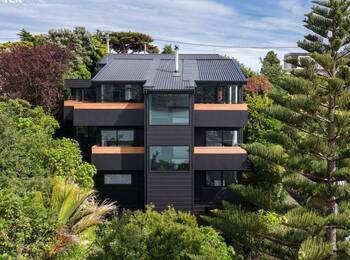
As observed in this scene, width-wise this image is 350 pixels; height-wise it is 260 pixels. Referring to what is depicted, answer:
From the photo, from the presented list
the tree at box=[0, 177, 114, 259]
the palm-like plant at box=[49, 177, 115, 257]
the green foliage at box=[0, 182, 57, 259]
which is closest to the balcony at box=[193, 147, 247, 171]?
the tree at box=[0, 177, 114, 259]

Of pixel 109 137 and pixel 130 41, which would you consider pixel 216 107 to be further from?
pixel 130 41

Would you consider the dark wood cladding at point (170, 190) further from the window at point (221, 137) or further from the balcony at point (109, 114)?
the balcony at point (109, 114)

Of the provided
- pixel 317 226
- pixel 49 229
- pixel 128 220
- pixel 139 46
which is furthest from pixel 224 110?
pixel 139 46

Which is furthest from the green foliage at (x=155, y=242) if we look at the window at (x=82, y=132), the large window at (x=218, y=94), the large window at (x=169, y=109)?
the window at (x=82, y=132)

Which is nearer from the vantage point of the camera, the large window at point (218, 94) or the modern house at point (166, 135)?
the modern house at point (166, 135)

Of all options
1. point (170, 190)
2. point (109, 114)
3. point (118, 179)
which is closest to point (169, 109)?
point (109, 114)
